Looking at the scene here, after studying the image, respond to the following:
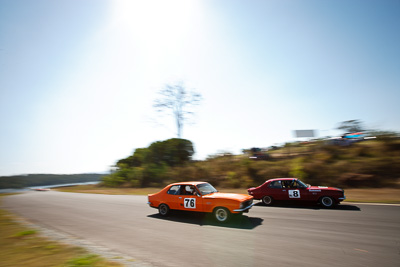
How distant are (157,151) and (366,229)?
2914 cm

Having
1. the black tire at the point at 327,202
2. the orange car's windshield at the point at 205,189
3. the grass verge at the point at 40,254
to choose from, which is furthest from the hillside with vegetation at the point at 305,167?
the grass verge at the point at 40,254

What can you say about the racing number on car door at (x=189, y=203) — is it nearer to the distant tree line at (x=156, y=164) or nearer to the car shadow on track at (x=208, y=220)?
the car shadow on track at (x=208, y=220)

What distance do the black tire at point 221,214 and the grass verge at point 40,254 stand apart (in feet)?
12.6

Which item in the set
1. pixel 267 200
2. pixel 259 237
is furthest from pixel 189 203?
pixel 267 200

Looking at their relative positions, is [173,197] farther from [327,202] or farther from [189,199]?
[327,202]

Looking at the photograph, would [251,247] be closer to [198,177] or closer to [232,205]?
[232,205]

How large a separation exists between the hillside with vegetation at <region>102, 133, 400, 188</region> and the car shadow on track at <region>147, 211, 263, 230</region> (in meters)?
10.2

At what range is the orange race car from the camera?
6905mm

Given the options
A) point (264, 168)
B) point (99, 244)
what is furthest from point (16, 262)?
point (264, 168)

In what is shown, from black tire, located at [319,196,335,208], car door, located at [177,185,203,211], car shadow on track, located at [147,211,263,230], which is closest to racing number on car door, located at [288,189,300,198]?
black tire, located at [319,196,335,208]

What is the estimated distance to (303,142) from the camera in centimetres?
2080

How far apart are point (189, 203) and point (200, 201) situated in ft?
1.71

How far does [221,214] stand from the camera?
23.3 feet

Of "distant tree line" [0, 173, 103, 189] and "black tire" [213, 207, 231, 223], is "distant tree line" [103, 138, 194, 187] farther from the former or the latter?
"distant tree line" [0, 173, 103, 189]
